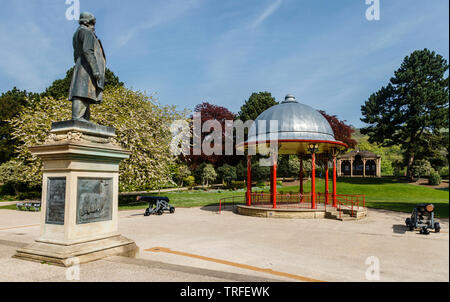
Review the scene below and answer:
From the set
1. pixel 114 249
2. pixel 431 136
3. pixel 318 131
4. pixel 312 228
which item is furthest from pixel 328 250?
pixel 431 136

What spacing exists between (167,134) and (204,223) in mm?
17449

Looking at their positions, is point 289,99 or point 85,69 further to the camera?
point 289,99

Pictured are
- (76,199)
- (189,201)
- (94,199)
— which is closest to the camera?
(76,199)

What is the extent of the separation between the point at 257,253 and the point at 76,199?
518 cm

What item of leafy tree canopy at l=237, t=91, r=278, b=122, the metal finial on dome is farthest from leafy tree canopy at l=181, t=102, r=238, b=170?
the metal finial on dome

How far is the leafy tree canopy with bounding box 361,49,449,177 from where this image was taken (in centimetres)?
4566

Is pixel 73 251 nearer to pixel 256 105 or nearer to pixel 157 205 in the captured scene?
pixel 157 205

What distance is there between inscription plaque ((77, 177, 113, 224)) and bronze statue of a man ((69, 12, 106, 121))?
1.59m

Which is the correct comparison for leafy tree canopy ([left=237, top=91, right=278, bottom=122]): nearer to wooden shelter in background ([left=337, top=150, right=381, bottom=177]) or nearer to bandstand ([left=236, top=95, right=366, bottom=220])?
wooden shelter in background ([left=337, top=150, right=381, bottom=177])

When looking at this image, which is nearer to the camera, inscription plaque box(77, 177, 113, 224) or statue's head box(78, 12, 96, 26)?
inscription plaque box(77, 177, 113, 224)

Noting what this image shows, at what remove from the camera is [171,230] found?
539 inches

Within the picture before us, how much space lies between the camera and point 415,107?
46.4 meters

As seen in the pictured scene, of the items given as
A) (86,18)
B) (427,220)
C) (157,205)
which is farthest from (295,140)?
(86,18)
